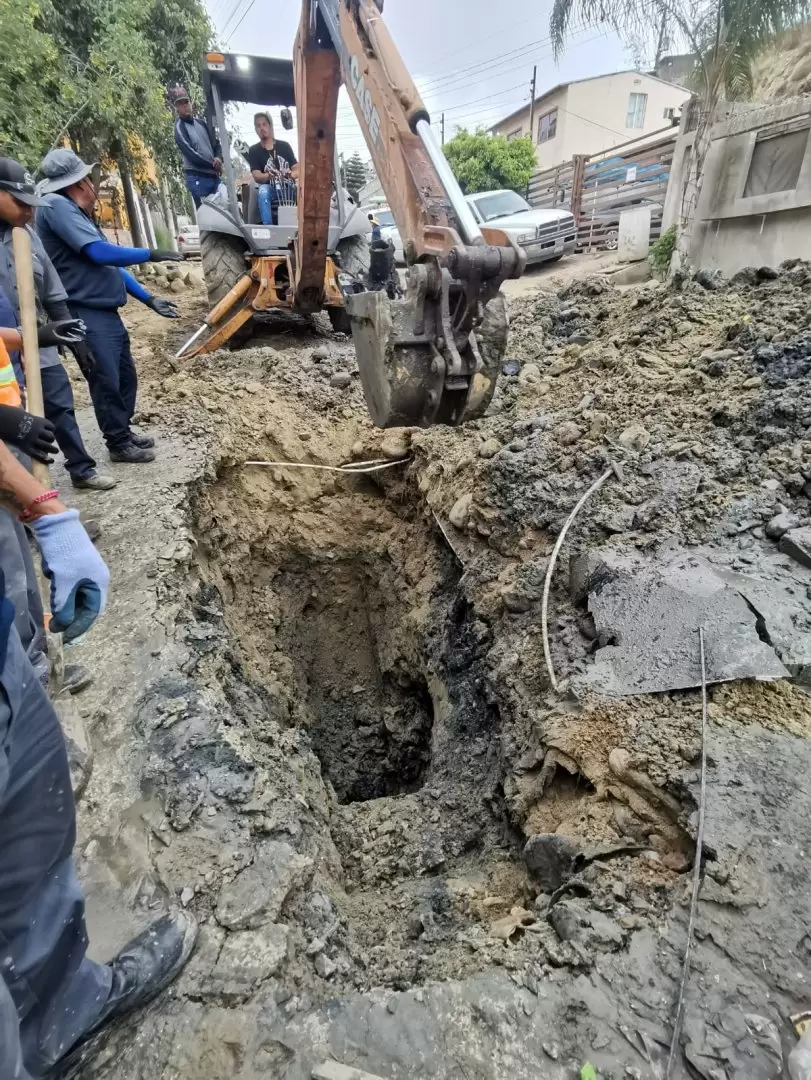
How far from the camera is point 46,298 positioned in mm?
3445

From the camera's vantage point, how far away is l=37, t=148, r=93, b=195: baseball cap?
3484 mm

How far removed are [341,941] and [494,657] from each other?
165 cm

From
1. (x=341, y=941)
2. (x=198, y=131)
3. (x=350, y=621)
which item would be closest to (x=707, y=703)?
(x=341, y=941)

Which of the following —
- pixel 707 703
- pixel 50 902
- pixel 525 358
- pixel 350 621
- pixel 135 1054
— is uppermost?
pixel 525 358

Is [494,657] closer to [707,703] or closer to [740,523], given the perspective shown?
[707,703]

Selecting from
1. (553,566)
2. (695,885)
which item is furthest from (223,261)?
(695,885)

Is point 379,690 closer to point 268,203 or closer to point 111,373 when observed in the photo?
point 111,373

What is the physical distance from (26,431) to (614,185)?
14.7 meters

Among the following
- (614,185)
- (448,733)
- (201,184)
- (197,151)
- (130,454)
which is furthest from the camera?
(614,185)

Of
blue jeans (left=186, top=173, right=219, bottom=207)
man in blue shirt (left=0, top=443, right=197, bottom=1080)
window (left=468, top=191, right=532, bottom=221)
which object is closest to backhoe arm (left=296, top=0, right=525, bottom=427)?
man in blue shirt (left=0, top=443, right=197, bottom=1080)

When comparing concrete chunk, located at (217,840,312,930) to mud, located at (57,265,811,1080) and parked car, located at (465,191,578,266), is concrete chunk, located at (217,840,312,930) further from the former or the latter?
parked car, located at (465,191,578,266)

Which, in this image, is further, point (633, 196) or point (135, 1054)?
point (633, 196)

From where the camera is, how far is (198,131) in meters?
6.59

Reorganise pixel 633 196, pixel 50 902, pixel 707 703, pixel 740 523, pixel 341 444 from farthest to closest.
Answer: pixel 633 196, pixel 341 444, pixel 740 523, pixel 707 703, pixel 50 902
